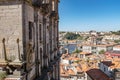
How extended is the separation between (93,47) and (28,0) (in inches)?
5294

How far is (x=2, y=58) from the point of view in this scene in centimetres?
1282

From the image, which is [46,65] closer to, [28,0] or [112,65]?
[28,0]

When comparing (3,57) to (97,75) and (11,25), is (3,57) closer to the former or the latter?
(11,25)

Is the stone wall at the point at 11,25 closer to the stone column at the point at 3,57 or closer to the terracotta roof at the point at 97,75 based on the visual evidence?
the stone column at the point at 3,57

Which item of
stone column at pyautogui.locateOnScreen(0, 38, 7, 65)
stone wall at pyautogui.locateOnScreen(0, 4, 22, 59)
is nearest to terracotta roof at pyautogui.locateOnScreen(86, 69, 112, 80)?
stone column at pyautogui.locateOnScreen(0, 38, 7, 65)

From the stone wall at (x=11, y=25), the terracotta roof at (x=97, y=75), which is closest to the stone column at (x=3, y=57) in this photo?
the stone wall at (x=11, y=25)

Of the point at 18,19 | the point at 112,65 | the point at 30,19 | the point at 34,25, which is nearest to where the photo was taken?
the point at 18,19

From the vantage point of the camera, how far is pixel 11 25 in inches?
500

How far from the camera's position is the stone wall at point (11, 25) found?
12625 mm

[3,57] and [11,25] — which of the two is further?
[3,57]

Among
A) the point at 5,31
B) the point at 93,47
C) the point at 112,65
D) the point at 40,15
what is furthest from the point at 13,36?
the point at 93,47

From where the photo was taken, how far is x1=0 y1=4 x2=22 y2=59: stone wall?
41.4ft

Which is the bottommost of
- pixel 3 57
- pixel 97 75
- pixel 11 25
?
pixel 97 75

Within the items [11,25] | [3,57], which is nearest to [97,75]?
[3,57]
